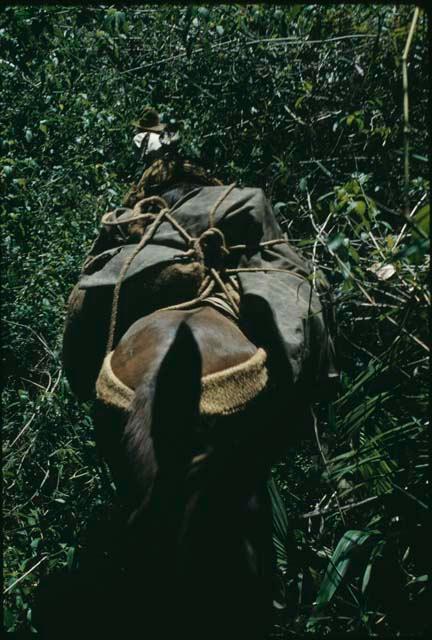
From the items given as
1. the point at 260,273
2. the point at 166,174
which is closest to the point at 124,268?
the point at 260,273

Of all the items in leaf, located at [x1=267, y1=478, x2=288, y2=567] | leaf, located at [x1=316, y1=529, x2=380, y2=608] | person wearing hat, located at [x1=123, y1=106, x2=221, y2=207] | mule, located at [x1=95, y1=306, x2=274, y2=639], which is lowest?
leaf, located at [x1=267, y1=478, x2=288, y2=567]

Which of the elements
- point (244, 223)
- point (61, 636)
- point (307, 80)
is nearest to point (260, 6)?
point (307, 80)

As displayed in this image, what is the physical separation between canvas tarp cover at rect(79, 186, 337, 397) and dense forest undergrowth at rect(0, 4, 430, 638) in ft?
0.72

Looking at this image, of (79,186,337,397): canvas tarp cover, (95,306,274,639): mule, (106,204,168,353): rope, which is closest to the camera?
(95,306,274,639): mule

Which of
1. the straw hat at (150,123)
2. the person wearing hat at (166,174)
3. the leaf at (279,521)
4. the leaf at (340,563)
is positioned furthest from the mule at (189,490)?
the straw hat at (150,123)

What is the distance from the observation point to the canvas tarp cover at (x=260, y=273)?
281cm

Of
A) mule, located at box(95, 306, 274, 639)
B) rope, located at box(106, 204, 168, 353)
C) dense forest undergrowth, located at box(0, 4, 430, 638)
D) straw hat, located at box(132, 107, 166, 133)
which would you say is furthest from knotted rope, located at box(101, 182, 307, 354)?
straw hat, located at box(132, 107, 166, 133)

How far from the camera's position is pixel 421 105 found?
4453 millimetres

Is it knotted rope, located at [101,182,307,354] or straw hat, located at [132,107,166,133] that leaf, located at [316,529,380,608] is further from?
straw hat, located at [132,107,166,133]

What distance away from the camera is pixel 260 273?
10.1 feet

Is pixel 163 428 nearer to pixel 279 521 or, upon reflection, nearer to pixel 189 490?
pixel 189 490

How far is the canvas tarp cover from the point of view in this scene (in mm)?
2811

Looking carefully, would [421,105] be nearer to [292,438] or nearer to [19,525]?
[292,438]

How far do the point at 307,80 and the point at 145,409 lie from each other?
3.37 meters
